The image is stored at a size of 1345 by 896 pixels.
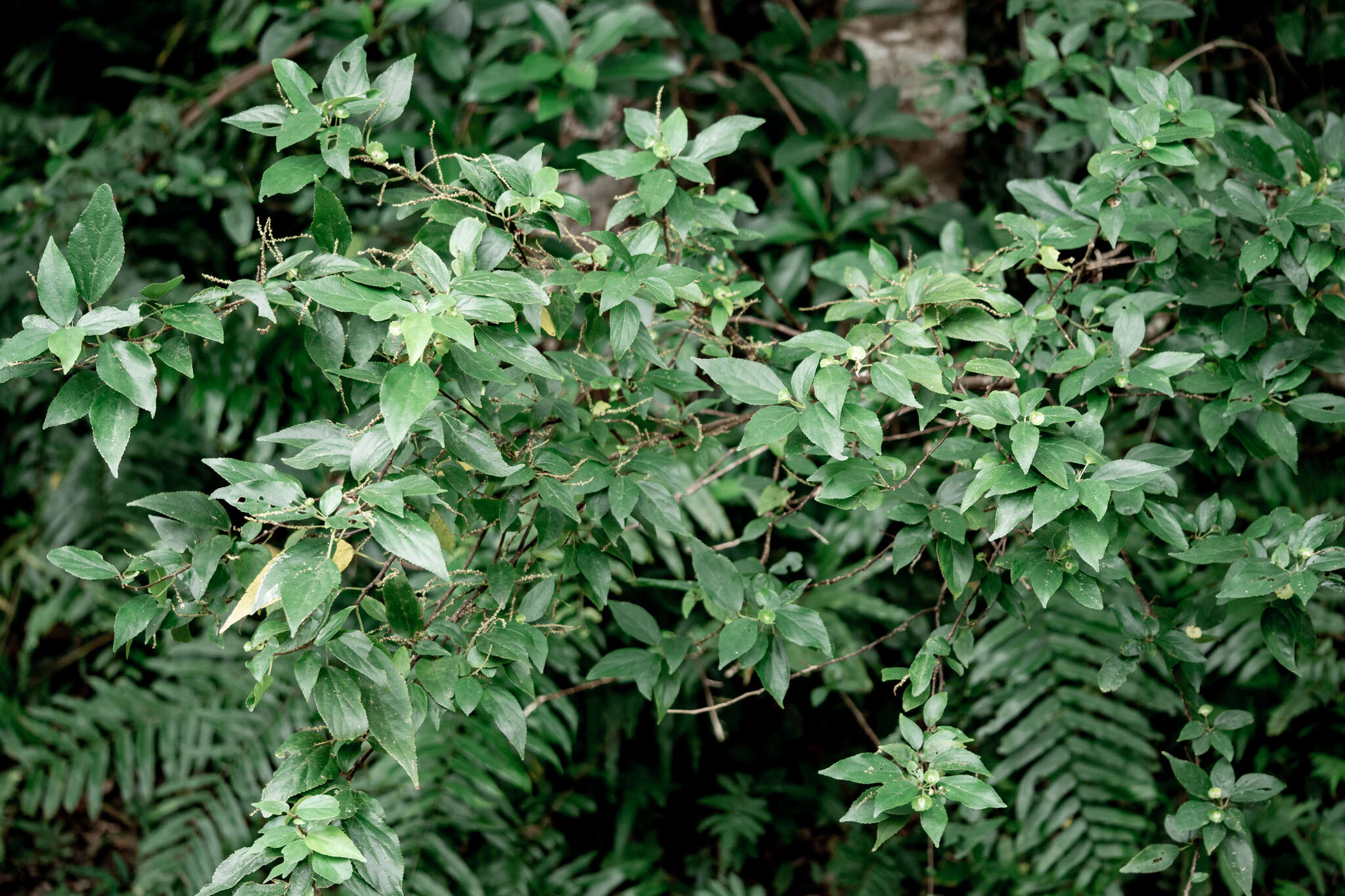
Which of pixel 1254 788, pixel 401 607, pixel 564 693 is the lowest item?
pixel 564 693

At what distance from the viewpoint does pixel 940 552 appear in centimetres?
128

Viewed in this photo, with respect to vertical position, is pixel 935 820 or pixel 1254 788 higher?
pixel 935 820

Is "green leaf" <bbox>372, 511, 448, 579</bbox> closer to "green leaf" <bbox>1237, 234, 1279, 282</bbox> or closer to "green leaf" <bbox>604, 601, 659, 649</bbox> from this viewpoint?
"green leaf" <bbox>604, 601, 659, 649</bbox>

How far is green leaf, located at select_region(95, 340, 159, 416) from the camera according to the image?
0.93 m

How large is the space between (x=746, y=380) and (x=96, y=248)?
707mm

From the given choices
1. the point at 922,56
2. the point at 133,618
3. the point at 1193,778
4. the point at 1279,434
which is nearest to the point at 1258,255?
the point at 1279,434

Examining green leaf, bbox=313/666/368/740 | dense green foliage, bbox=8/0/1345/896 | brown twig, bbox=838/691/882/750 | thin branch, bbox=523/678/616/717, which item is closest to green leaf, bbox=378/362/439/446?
dense green foliage, bbox=8/0/1345/896

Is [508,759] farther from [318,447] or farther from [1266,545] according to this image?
[1266,545]

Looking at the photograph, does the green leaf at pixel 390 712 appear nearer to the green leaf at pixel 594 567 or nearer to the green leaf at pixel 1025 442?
the green leaf at pixel 594 567

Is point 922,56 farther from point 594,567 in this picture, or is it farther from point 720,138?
point 594,567

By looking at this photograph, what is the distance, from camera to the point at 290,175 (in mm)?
1169

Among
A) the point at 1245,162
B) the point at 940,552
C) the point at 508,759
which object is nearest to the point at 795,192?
the point at 1245,162

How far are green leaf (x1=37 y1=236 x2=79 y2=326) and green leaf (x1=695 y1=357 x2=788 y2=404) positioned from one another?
66 centimetres

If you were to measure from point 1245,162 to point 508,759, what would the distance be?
1948 millimetres
